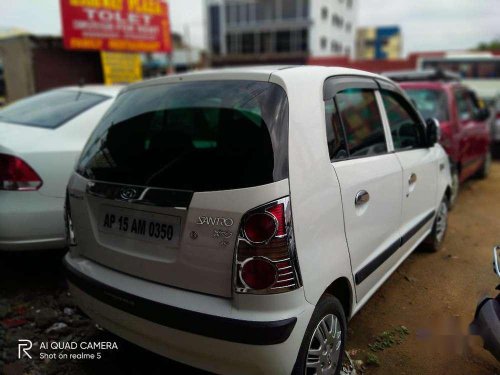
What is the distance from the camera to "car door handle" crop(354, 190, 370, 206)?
2.22 m

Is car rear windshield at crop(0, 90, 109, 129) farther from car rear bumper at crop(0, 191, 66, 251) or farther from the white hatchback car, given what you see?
the white hatchback car

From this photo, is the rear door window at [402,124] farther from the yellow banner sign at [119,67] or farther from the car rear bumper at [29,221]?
the yellow banner sign at [119,67]

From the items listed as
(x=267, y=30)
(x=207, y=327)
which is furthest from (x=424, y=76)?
(x=267, y=30)

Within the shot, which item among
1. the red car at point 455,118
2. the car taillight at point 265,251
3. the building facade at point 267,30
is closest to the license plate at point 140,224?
the car taillight at point 265,251

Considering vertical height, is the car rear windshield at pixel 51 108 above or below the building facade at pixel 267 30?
below

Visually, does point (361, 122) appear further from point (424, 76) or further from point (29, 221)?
point (424, 76)

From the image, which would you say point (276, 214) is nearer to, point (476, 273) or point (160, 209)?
point (160, 209)

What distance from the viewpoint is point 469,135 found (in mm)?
5762

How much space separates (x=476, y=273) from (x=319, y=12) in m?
39.9

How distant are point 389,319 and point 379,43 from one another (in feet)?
234

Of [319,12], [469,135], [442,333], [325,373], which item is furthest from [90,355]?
[319,12]

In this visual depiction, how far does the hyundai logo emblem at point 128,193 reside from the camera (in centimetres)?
200

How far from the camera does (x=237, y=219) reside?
1.70 m

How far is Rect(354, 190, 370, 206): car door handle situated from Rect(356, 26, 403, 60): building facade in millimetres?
68007
